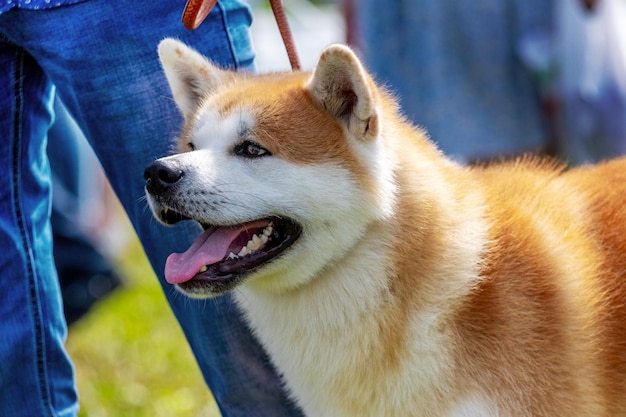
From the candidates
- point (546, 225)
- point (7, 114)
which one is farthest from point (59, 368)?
point (546, 225)

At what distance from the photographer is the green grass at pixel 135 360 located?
4.45 meters

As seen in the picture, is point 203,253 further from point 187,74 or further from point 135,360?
point 135,360

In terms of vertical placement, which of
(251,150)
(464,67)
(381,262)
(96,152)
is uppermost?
(251,150)

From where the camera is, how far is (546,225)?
9.77 ft

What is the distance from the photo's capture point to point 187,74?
10.2ft

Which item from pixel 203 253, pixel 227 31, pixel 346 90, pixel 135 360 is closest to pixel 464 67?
pixel 135 360

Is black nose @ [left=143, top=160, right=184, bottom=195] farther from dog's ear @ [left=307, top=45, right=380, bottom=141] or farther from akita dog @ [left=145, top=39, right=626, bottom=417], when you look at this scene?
dog's ear @ [left=307, top=45, right=380, bottom=141]

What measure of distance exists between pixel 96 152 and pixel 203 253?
59cm

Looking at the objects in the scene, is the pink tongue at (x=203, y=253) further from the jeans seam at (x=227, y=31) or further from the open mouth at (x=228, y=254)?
the jeans seam at (x=227, y=31)

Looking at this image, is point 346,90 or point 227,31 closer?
point 346,90

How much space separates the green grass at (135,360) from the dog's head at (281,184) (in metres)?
1.63

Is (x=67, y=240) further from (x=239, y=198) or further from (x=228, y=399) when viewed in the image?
(x=239, y=198)

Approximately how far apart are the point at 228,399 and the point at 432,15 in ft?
10.7

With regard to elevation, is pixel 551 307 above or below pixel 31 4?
below
